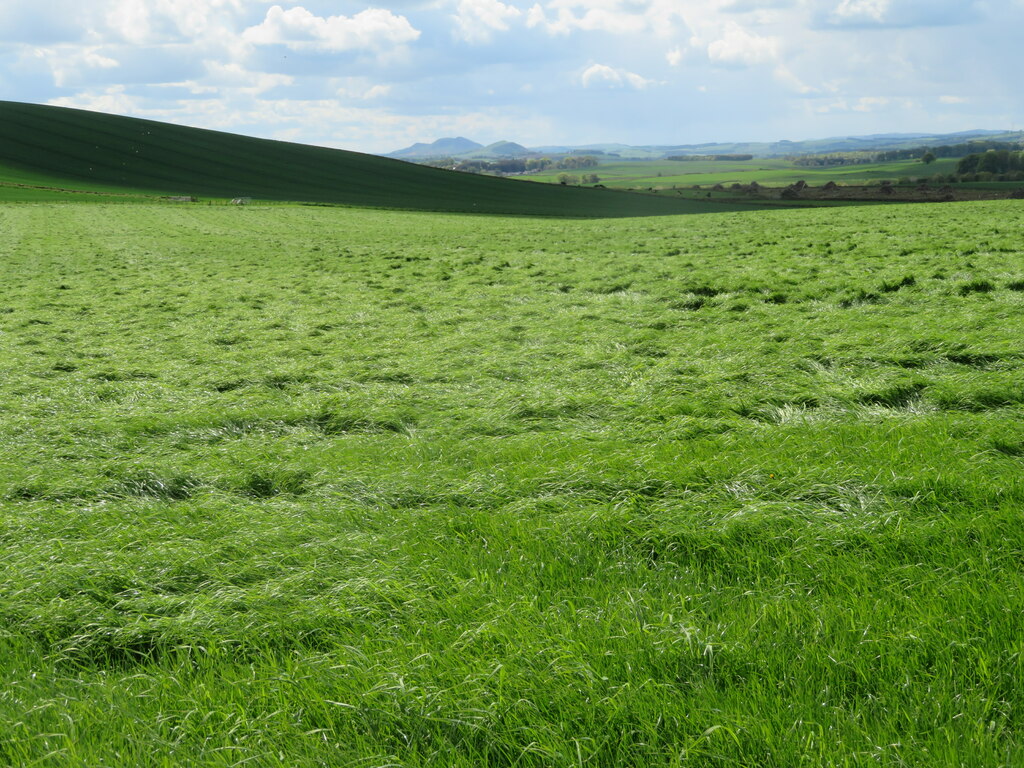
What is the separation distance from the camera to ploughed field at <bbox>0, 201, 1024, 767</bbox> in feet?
10.9

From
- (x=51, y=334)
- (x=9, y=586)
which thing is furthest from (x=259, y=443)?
(x=51, y=334)

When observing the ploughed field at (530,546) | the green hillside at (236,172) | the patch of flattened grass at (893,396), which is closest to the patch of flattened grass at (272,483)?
the ploughed field at (530,546)

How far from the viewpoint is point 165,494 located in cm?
652

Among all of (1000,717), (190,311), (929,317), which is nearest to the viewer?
(1000,717)

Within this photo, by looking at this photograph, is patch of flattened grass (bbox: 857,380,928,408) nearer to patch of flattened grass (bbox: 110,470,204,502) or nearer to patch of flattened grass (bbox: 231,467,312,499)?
patch of flattened grass (bbox: 231,467,312,499)

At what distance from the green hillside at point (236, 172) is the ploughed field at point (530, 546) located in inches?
2279

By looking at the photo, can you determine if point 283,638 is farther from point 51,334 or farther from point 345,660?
point 51,334

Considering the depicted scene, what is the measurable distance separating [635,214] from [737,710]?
220ft

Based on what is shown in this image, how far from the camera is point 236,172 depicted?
298ft

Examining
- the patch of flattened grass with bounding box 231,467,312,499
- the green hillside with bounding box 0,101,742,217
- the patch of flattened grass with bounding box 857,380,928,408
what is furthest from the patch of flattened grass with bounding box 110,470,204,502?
the green hillside with bounding box 0,101,742,217

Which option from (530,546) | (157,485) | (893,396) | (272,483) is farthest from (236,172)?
(530,546)

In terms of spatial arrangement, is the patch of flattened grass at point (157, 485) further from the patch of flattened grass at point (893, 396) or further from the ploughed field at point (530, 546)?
the patch of flattened grass at point (893, 396)

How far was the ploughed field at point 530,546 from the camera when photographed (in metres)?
3.31

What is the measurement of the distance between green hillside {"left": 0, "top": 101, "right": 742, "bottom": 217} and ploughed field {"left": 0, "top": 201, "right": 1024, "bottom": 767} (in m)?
57.9
